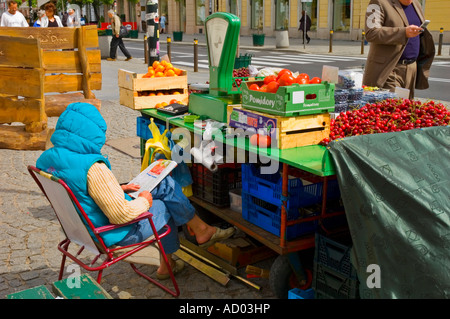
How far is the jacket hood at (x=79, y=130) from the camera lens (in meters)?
3.42

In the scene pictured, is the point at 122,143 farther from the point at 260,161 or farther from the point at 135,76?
the point at 260,161

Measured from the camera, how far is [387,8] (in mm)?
5797

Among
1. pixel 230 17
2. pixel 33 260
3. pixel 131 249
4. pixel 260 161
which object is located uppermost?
pixel 230 17

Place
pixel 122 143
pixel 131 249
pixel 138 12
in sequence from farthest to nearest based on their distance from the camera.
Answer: pixel 138 12
pixel 122 143
pixel 131 249

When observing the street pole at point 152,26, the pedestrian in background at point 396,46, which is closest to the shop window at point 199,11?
the street pole at point 152,26

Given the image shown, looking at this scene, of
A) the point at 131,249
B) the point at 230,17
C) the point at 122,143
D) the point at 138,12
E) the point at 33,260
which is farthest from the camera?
the point at 138,12

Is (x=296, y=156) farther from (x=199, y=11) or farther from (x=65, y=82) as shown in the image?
(x=199, y=11)

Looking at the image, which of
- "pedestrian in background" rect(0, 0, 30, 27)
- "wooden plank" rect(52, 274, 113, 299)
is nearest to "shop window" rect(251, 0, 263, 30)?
"pedestrian in background" rect(0, 0, 30, 27)

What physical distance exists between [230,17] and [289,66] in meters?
15.7

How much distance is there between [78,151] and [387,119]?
2.09 metres

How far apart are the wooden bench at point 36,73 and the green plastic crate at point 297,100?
3888mm

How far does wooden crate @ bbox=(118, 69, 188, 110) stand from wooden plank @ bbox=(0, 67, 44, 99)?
173cm

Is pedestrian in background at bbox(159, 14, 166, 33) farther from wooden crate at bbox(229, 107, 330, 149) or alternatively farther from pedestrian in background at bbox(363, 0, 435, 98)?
wooden crate at bbox(229, 107, 330, 149)

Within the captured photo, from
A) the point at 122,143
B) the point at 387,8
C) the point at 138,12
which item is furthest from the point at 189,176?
the point at 138,12
